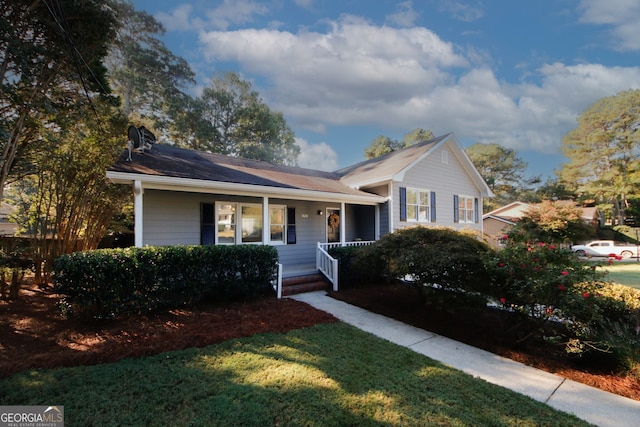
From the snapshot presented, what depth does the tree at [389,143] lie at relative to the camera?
36750 millimetres

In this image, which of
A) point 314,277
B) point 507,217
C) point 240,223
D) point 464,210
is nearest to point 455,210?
point 464,210

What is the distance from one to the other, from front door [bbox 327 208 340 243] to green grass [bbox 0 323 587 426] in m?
7.96

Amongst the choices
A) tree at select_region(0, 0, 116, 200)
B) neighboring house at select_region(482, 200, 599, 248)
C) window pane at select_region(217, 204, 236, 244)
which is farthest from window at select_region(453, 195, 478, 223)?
tree at select_region(0, 0, 116, 200)

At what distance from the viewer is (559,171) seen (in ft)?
114

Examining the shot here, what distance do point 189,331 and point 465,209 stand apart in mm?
14479

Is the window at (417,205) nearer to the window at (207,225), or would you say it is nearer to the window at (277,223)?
the window at (277,223)

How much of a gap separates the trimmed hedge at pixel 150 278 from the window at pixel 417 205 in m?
7.26

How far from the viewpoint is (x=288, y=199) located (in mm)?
9820

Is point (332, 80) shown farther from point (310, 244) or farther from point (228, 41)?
point (310, 244)

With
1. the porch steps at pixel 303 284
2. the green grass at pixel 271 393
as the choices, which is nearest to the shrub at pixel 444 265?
the green grass at pixel 271 393

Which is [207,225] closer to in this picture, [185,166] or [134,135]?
[185,166]

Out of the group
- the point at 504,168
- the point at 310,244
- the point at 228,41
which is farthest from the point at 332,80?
the point at 504,168

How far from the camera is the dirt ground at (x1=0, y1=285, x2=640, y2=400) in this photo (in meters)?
3.40

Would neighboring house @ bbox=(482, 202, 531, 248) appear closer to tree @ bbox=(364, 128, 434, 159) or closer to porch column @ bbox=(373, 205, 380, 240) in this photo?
tree @ bbox=(364, 128, 434, 159)
